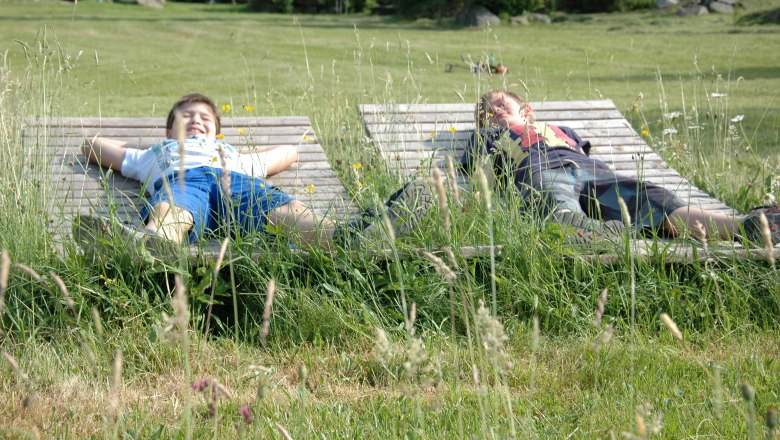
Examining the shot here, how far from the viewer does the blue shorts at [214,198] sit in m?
4.21

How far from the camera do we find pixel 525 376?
3.22 meters

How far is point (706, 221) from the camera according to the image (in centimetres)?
436

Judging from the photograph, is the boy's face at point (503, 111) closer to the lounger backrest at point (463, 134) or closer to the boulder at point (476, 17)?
the lounger backrest at point (463, 134)

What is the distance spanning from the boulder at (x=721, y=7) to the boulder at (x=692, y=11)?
0.24 m

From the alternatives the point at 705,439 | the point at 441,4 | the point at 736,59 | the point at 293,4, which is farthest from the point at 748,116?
the point at 293,4

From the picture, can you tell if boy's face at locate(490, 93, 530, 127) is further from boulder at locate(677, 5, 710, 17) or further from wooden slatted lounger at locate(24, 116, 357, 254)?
boulder at locate(677, 5, 710, 17)

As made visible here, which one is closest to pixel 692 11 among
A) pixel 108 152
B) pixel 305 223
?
pixel 108 152

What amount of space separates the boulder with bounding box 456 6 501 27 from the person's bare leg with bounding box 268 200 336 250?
62.3ft

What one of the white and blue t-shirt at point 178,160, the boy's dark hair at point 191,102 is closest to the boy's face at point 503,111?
the white and blue t-shirt at point 178,160

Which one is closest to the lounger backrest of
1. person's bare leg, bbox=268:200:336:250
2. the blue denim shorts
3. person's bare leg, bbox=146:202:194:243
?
the blue denim shorts

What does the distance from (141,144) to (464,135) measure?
193 centimetres

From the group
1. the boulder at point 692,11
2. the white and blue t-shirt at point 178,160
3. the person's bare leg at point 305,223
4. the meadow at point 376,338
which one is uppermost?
the boulder at point 692,11

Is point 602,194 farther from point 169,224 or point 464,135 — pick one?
point 169,224

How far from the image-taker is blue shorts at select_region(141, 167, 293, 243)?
13.8 ft
